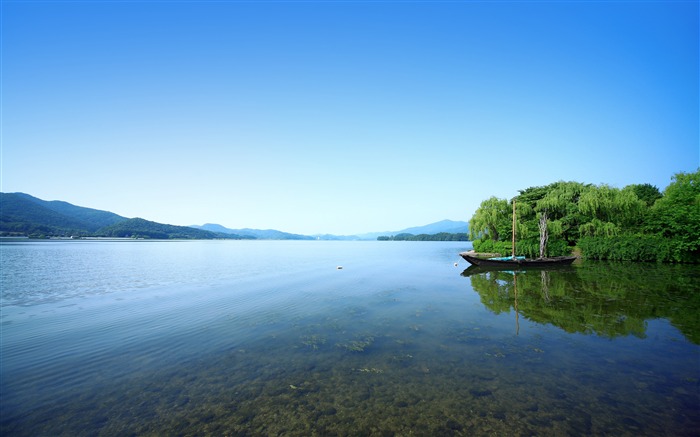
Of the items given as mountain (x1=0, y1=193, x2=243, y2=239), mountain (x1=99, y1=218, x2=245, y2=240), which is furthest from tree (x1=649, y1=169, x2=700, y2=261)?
mountain (x1=99, y1=218, x2=245, y2=240)

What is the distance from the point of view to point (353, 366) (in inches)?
302

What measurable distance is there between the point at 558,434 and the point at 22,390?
1070 cm

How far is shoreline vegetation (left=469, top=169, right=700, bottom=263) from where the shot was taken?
31641mm

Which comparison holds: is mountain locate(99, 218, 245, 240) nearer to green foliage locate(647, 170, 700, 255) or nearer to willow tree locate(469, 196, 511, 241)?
→ willow tree locate(469, 196, 511, 241)

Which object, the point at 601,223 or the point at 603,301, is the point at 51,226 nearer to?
the point at 603,301

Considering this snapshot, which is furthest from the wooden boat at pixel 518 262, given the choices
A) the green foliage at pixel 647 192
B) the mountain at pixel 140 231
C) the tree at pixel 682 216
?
the mountain at pixel 140 231

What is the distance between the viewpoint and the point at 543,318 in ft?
38.9

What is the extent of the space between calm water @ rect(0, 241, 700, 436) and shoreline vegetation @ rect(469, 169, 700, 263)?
77.3 ft

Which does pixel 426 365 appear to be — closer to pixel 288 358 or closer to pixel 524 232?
pixel 288 358

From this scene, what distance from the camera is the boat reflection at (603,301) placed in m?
10.8

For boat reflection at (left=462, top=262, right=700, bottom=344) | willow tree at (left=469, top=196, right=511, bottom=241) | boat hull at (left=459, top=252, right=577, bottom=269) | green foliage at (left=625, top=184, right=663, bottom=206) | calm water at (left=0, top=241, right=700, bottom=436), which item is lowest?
calm water at (left=0, top=241, right=700, bottom=436)

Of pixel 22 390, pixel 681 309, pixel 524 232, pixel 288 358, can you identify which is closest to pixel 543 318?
pixel 681 309

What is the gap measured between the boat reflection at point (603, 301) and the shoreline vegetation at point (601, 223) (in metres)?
12.9

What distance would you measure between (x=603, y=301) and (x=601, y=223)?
31.8 meters
